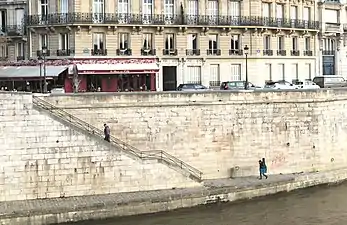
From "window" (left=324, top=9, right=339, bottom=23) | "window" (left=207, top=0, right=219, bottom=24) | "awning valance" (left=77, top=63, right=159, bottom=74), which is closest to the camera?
"awning valance" (left=77, top=63, right=159, bottom=74)

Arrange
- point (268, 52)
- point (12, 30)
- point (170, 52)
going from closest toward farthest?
1. point (170, 52)
2. point (12, 30)
3. point (268, 52)

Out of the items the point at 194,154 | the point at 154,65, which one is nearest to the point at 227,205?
the point at 194,154

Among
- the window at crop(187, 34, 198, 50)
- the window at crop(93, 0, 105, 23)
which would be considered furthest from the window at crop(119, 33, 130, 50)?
the window at crop(187, 34, 198, 50)

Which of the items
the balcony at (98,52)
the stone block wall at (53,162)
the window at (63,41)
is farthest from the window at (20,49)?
the stone block wall at (53,162)

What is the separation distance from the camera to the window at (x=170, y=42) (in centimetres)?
4255

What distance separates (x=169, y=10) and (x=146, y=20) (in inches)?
67.8

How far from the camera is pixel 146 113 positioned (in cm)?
2914

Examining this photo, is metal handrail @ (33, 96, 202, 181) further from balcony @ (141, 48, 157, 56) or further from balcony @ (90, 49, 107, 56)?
balcony @ (141, 48, 157, 56)

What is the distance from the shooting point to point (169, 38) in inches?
1678

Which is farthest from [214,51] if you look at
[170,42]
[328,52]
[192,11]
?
[328,52]

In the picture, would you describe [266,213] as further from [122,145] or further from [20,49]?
[20,49]

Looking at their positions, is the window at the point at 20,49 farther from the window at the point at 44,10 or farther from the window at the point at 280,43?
the window at the point at 280,43

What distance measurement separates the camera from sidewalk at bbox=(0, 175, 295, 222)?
24609 millimetres

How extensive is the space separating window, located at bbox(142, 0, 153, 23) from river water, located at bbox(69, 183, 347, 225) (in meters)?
15.6
